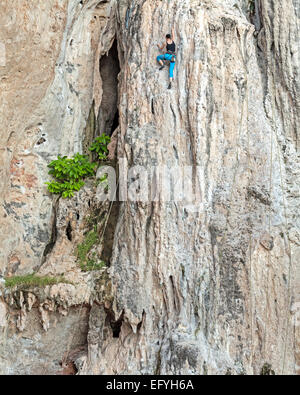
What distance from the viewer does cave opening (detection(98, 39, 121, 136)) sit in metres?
9.55

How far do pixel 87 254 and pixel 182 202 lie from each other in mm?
1908

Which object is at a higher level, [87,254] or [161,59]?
[161,59]

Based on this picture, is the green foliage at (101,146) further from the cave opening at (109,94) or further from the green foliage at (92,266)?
the green foliage at (92,266)

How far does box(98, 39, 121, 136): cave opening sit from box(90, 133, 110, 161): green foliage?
0.39 meters

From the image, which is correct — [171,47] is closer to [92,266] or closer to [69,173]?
[69,173]

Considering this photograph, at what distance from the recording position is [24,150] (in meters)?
8.66

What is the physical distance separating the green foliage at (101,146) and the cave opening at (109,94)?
1.28ft

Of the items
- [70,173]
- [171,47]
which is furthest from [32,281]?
[171,47]

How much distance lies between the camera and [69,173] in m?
8.58

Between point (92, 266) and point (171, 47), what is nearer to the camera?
point (171, 47)

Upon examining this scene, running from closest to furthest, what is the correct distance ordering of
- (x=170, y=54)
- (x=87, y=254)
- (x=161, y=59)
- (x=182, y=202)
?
(x=182, y=202) < (x=170, y=54) < (x=161, y=59) < (x=87, y=254)

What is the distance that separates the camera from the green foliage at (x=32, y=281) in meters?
7.70
